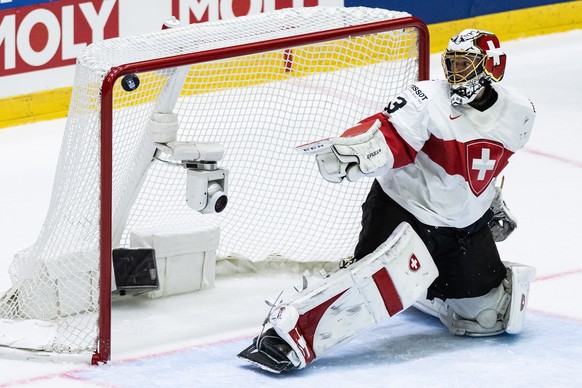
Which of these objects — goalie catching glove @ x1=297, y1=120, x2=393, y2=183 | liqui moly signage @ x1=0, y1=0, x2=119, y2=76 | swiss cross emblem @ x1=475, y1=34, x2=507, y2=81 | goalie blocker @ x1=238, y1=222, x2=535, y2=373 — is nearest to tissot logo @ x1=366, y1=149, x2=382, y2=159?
goalie catching glove @ x1=297, y1=120, x2=393, y2=183

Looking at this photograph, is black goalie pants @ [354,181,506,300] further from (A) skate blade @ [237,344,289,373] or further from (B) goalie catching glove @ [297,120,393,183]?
(A) skate blade @ [237,344,289,373]

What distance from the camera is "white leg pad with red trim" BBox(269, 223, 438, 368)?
4.50 m

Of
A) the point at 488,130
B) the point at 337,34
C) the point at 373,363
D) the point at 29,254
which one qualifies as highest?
the point at 337,34

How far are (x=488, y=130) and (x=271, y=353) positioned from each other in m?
0.89

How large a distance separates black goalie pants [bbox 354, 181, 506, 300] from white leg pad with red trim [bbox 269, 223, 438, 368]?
13 cm

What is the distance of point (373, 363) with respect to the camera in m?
4.60

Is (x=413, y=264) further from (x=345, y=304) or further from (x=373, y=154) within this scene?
(x=373, y=154)

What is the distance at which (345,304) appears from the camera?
4523 mm

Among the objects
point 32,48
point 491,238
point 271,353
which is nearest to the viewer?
point 271,353

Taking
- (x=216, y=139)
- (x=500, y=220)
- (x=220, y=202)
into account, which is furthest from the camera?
(x=216, y=139)

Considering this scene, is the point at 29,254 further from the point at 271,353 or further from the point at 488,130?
the point at 488,130

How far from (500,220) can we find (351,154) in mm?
770

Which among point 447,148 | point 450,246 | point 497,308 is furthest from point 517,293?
point 447,148

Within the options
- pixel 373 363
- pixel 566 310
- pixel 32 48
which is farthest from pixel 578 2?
pixel 373 363
